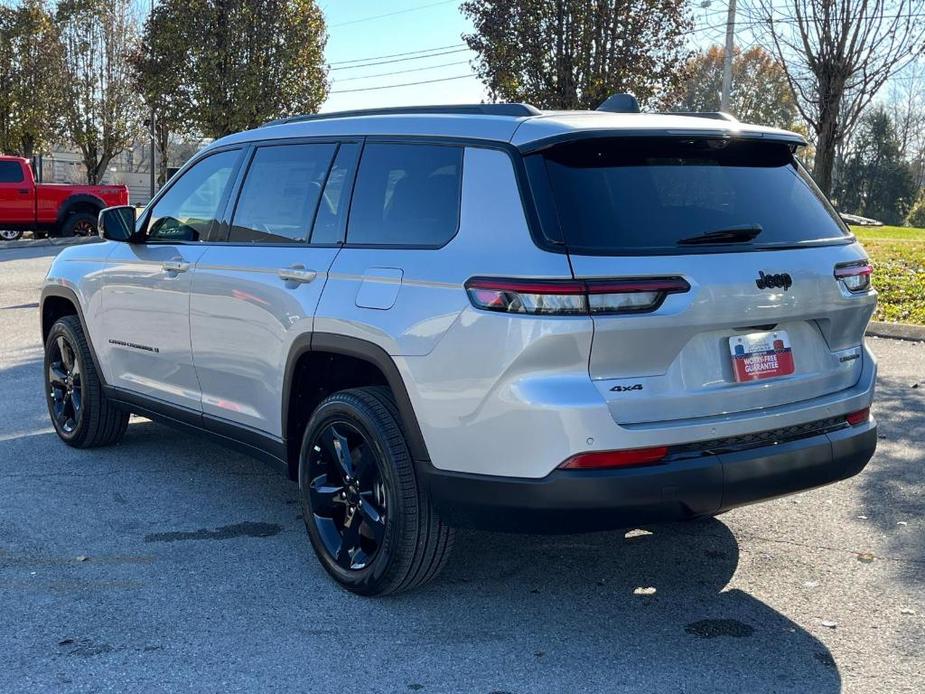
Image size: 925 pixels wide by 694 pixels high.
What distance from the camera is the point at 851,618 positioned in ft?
12.5

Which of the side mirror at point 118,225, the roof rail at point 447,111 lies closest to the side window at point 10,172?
the side mirror at point 118,225

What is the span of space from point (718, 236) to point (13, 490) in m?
3.80

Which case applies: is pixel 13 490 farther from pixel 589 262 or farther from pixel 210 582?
pixel 589 262

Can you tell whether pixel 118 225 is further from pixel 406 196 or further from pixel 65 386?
pixel 406 196

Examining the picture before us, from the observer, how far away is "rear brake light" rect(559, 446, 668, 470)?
→ 325 cm

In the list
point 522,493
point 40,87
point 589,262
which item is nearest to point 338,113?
point 589,262

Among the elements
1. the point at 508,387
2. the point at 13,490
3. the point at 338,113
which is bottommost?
the point at 13,490

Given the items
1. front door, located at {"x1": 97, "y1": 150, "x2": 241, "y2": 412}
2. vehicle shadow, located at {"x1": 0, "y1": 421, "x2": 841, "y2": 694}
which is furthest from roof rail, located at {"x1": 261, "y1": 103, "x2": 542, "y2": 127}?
vehicle shadow, located at {"x1": 0, "y1": 421, "x2": 841, "y2": 694}

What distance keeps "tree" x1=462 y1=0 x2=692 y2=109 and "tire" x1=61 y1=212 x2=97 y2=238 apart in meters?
10.4

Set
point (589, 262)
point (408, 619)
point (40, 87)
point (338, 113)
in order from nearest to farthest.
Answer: point (589, 262) < point (408, 619) < point (338, 113) < point (40, 87)

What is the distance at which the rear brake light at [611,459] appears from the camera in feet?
10.7

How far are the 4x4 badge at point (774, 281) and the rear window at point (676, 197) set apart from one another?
12cm

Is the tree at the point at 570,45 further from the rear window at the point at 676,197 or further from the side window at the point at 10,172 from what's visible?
the rear window at the point at 676,197

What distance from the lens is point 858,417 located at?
3938 millimetres
